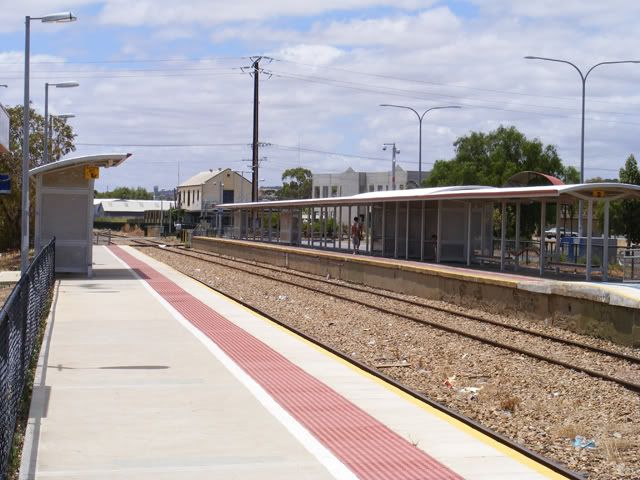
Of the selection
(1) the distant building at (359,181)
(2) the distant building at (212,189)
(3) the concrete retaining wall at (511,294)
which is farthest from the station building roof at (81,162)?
(2) the distant building at (212,189)

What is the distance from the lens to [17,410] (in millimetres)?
8328

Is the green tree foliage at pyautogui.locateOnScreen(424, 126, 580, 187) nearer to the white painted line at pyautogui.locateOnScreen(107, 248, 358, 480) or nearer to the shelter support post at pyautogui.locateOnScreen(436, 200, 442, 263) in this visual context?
the shelter support post at pyautogui.locateOnScreen(436, 200, 442, 263)

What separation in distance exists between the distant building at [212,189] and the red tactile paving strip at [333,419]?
343 feet

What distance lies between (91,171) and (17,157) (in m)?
18.6

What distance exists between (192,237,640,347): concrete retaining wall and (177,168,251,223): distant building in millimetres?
87064

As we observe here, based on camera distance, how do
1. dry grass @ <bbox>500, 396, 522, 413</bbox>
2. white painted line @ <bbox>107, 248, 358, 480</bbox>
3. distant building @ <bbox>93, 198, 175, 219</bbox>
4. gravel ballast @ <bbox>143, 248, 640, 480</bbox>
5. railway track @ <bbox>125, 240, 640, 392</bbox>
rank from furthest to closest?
distant building @ <bbox>93, 198, 175, 219</bbox> → railway track @ <bbox>125, 240, 640, 392</bbox> → dry grass @ <bbox>500, 396, 522, 413</bbox> → gravel ballast @ <bbox>143, 248, 640, 480</bbox> → white painted line @ <bbox>107, 248, 358, 480</bbox>

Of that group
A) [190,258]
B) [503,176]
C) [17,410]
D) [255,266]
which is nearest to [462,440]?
[17,410]

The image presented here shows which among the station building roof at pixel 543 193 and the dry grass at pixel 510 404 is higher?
the station building roof at pixel 543 193

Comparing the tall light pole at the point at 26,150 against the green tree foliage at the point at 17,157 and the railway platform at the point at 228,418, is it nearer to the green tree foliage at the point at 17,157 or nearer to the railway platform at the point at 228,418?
the railway platform at the point at 228,418


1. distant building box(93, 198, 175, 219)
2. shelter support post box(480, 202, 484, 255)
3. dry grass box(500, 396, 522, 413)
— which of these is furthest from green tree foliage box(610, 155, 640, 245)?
distant building box(93, 198, 175, 219)

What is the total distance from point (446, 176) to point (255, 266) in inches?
1272

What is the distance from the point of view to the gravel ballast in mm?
8617

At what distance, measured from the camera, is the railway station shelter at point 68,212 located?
2683cm

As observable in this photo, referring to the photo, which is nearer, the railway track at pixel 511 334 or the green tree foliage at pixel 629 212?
the railway track at pixel 511 334
